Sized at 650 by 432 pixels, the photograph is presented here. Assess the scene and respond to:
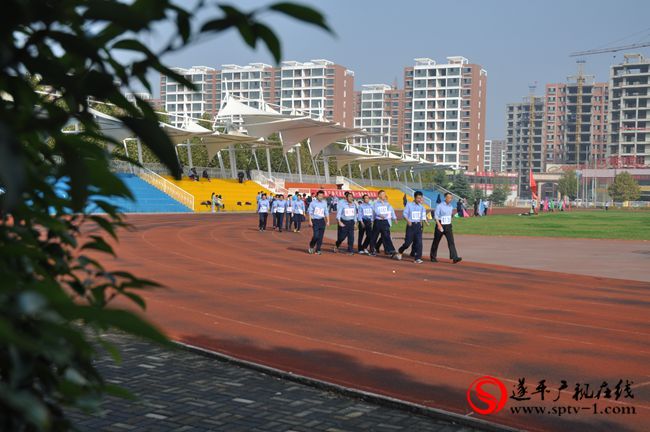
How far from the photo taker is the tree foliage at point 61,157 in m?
1.17

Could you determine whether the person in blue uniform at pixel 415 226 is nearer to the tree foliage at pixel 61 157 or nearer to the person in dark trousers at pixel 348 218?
the person in dark trousers at pixel 348 218

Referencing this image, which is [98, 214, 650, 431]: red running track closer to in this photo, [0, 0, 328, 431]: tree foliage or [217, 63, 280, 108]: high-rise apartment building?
[0, 0, 328, 431]: tree foliage

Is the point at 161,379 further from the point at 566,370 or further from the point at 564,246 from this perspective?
the point at 564,246

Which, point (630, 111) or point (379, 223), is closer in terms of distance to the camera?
point (379, 223)

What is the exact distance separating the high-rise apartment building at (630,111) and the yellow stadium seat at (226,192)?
10166 cm

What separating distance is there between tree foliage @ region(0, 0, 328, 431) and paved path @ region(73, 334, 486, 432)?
3.38m

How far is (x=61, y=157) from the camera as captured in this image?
1349mm

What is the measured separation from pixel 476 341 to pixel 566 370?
1.46 meters

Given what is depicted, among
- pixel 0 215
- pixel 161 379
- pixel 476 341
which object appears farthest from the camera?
pixel 476 341

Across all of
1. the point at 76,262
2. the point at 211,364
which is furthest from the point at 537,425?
the point at 76,262

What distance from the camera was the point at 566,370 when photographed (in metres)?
7.37

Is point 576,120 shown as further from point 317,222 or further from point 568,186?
point 317,222

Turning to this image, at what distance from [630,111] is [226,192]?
384 ft

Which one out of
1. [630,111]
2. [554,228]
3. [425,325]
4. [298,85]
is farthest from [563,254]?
[298,85]
